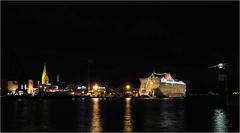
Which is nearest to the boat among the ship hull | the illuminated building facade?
the ship hull

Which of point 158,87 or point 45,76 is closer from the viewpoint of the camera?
point 158,87

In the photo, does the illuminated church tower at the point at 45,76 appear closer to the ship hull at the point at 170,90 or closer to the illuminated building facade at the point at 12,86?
the illuminated building facade at the point at 12,86

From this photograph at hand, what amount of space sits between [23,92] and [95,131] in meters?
138

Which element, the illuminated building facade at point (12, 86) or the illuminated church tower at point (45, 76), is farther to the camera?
the illuminated church tower at point (45, 76)

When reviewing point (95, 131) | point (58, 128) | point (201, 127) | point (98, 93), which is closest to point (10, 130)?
point (58, 128)

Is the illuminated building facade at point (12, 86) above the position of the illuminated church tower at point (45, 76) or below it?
below

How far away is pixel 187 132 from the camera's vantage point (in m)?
30.2

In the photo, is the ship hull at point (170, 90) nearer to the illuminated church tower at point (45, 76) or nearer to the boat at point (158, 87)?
the boat at point (158, 87)

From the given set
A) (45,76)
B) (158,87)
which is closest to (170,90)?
(158,87)

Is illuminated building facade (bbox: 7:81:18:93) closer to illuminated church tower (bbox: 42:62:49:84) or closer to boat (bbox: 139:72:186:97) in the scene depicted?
illuminated church tower (bbox: 42:62:49:84)

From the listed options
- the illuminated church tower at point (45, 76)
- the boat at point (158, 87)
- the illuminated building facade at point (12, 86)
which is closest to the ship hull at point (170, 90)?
the boat at point (158, 87)

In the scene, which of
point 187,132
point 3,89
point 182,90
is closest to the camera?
point 187,132

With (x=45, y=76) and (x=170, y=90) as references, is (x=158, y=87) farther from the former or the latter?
(x=45, y=76)

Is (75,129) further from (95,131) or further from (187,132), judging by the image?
(187,132)
